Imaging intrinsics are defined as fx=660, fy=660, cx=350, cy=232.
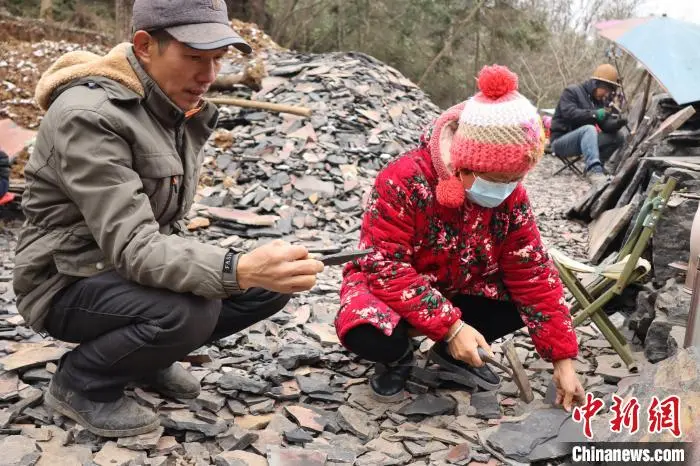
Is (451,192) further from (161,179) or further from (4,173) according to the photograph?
(4,173)

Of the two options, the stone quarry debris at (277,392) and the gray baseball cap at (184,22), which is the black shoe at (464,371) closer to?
the stone quarry debris at (277,392)

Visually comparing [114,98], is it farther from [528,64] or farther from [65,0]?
[528,64]

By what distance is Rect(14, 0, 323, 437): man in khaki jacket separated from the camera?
2201 millimetres

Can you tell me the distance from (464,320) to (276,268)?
140cm

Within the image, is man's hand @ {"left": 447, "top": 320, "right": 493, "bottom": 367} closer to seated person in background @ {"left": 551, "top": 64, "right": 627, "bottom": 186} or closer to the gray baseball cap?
the gray baseball cap

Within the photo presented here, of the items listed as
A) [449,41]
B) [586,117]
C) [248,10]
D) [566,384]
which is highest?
[566,384]

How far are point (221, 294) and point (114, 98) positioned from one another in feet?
2.53

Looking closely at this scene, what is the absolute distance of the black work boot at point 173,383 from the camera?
288cm

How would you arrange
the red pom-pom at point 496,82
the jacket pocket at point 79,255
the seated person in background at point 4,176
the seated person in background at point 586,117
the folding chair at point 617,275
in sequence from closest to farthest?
the jacket pocket at point 79,255 → the red pom-pom at point 496,82 → the folding chair at point 617,275 → the seated person in background at point 4,176 → the seated person in background at point 586,117

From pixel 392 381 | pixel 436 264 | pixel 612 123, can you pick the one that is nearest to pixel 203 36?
pixel 436 264

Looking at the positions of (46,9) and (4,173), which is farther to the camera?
(46,9)

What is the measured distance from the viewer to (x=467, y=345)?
2.67m

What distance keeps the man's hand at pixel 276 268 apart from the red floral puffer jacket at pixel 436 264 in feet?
1.98

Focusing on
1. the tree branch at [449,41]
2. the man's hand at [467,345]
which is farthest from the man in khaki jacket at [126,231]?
the tree branch at [449,41]
